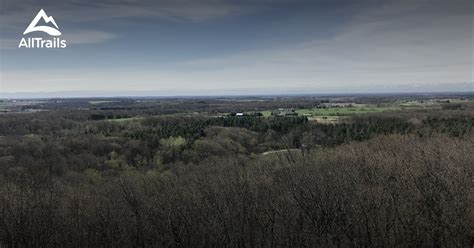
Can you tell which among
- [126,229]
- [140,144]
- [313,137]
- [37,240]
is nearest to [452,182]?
[126,229]

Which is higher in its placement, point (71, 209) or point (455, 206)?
point (455, 206)

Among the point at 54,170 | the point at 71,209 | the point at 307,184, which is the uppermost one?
the point at 307,184

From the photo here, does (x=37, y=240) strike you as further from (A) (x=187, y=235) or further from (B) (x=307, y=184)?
(B) (x=307, y=184)

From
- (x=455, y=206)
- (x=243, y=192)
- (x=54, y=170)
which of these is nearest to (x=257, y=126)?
(x=54, y=170)

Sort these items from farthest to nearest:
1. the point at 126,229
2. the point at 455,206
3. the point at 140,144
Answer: the point at 140,144, the point at 126,229, the point at 455,206

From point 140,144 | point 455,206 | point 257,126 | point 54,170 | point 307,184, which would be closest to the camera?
point 455,206

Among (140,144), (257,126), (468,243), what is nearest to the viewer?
(468,243)

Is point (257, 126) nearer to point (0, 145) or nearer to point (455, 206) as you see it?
point (0, 145)

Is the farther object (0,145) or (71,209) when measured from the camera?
Result: (0,145)

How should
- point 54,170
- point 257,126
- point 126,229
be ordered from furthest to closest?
point 257,126
point 54,170
point 126,229
